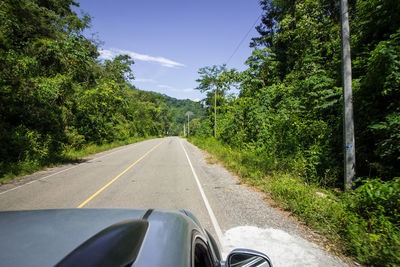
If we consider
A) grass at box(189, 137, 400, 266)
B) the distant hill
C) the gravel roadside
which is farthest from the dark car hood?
the distant hill

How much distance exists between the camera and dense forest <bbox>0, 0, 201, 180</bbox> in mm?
9945

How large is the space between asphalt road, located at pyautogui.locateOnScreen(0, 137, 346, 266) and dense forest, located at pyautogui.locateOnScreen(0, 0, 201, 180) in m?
3.03

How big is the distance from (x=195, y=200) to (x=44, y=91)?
471 inches

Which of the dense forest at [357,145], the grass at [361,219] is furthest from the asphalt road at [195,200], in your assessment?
the dense forest at [357,145]

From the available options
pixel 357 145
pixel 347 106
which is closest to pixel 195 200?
pixel 347 106

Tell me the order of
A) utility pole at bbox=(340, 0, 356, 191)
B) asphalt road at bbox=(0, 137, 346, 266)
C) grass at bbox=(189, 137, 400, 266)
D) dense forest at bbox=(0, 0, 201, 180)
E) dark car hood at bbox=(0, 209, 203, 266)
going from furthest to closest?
dense forest at bbox=(0, 0, 201, 180) → utility pole at bbox=(340, 0, 356, 191) → asphalt road at bbox=(0, 137, 346, 266) → grass at bbox=(189, 137, 400, 266) → dark car hood at bbox=(0, 209, 203, 266)

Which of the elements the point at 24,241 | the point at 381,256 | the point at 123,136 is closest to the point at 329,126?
the point at 381,256

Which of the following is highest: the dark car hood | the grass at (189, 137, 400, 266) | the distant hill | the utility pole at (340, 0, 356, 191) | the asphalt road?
the distant hill

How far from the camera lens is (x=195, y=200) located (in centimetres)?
565

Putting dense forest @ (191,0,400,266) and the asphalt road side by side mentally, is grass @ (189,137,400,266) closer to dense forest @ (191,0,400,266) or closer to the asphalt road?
dense forest @ (191,0,400,266)

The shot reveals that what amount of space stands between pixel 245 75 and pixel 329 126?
Result: 16716mm

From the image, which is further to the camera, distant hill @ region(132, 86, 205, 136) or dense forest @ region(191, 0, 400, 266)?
distant hill @ region(132, 86, 205, 136)

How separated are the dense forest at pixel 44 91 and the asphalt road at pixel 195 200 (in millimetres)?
3034

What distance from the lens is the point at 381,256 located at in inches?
108
